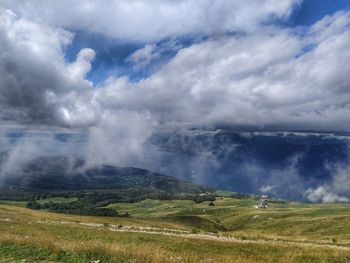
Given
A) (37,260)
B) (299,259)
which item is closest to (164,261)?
(37,260)

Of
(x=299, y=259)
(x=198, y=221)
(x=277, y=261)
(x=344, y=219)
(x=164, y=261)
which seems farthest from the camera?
(x=344, y=219)

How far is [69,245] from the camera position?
32.5 m

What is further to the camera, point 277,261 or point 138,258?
point 277,261

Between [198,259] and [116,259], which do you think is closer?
[116,259]

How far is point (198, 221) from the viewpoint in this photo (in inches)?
4970

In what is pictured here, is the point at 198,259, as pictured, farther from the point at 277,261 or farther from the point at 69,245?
the point at 69,245

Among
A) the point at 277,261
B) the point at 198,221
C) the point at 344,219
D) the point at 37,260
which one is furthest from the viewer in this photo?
the point at 344,219

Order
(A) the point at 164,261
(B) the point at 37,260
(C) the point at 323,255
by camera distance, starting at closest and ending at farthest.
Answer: (A) the point at 164,261
(B) the point at 37,260
(C) the point at 323,255

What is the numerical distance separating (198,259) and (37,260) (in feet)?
33.2

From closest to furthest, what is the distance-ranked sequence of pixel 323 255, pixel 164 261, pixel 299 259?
pixel 164 261
pixel 299 259
pixel 323 255

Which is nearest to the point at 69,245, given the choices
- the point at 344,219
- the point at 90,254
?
the point at 90,254

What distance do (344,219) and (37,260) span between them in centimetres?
13215

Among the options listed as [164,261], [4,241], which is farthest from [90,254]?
[4,241]

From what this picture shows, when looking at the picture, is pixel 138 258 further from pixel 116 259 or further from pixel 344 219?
pixel 344 219
